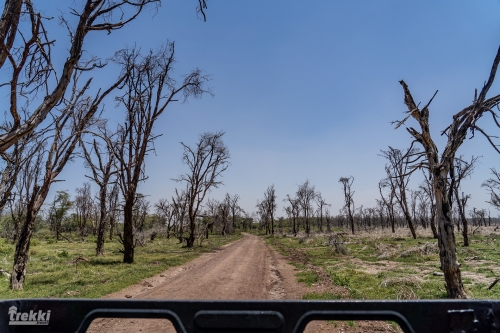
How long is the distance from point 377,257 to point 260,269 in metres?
7.83

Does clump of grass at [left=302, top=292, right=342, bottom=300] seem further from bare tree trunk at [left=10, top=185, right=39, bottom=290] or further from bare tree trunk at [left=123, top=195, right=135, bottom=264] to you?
bare tree trunk at [left=123, top=195, right=135, bottom=264]

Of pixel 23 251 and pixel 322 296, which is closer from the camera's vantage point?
pixel 322 296

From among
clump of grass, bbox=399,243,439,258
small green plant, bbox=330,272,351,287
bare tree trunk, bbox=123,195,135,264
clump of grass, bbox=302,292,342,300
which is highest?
bare tree trunk, bbox=123,195,135,264

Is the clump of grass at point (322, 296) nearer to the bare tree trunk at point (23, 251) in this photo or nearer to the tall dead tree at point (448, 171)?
Result: the tall dead tree at point (448, 171)

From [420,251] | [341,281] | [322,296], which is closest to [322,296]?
[322,296]

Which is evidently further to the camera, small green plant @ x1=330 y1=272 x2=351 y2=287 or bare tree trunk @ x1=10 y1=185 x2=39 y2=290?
bare tree trunk @ x1=10 y1=185 x2=39 y2=290

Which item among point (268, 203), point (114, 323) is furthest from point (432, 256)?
point (268, 203)

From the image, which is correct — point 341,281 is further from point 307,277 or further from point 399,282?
point 399,282

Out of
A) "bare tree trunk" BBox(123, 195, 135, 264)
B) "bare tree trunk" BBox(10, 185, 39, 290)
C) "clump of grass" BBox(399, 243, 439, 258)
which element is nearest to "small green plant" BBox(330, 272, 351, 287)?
"clump of grass" BBox(399, 243, 439, 258)

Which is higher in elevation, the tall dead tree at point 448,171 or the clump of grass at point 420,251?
the tall dead tree at point 448,171

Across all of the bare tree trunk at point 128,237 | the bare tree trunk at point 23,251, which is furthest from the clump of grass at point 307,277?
the bare tree trunk at point 23,251

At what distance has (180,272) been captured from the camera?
12297 mm

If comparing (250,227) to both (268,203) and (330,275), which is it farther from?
(330,275)

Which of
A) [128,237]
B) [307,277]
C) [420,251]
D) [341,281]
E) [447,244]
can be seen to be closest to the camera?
[447,244]
